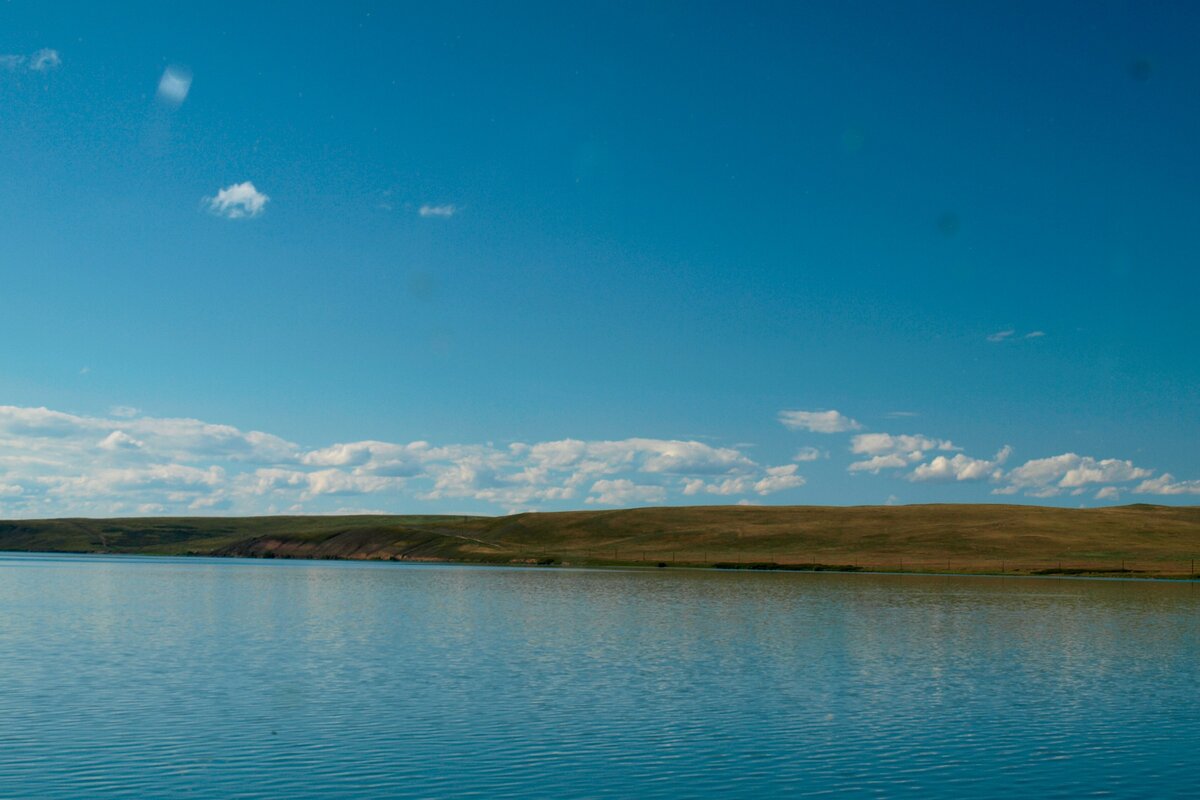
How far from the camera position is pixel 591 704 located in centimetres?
3756

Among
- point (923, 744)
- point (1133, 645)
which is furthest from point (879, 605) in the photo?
point (923, 744)

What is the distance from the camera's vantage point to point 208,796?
24.9 meters

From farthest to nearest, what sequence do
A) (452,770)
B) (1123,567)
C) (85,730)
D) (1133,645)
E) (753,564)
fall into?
(753,564)
(1123,567)
(1133,645)
(85,730)
(452,770)

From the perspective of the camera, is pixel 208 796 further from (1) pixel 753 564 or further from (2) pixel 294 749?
(1) pixel 753 564

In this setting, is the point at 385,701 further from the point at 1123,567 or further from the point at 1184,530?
the point at 1184,530

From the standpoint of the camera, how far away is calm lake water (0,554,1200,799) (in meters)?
27.4

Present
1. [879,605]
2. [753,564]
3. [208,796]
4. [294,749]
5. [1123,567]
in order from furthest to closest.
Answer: [753,564]
[1123,567]
[879,605]
[294,749]
[208,796]

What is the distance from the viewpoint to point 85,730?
32031 millimetres

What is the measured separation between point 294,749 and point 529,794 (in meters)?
8.18

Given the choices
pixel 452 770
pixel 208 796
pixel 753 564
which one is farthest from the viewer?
pixel 753 564

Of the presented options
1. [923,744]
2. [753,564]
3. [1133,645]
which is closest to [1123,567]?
[753,564]

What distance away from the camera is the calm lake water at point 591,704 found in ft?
89.9

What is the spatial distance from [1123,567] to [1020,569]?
13.9 meters

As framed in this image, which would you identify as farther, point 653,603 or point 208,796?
point 653,603
